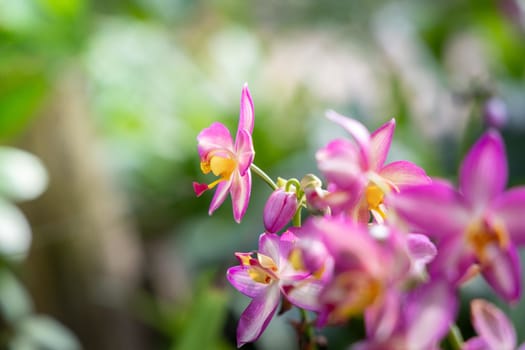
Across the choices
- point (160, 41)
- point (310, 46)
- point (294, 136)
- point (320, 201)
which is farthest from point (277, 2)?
point (320, 201)

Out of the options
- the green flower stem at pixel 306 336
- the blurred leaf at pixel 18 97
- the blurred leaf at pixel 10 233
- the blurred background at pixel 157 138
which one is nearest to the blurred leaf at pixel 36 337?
the blurred background at pixel 157 138

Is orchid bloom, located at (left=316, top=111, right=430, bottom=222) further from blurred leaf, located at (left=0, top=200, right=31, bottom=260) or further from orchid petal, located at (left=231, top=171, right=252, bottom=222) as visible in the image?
blurred leaf, located at (left=0, top=200, right=31, bottom=260)

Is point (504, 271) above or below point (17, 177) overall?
below

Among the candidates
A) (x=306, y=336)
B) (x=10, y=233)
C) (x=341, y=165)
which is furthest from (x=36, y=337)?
(x=341, y=165)

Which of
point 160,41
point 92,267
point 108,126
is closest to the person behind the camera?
point 92,267

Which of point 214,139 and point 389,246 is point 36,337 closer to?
point 214,139

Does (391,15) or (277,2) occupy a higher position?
(277,2)

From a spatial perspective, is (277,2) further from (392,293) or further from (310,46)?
(392,293)

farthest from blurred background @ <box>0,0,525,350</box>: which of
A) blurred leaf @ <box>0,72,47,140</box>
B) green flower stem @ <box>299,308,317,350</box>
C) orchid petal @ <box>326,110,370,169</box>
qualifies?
orchid petal @ <box>326,110,370,169</box>
